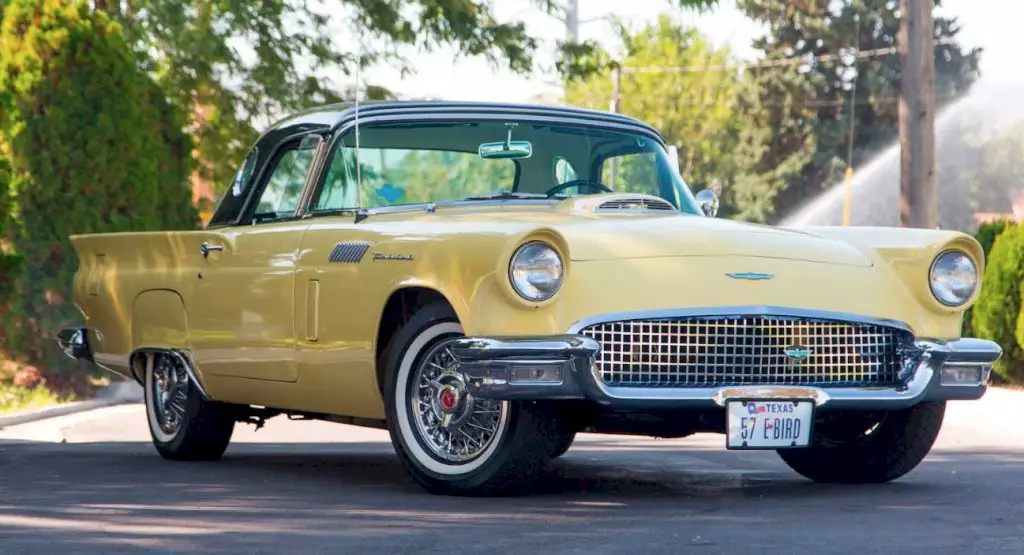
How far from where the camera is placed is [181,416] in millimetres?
10156

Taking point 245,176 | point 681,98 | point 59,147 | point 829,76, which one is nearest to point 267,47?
point 59,147

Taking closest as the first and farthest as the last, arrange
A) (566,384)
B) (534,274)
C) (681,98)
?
(566,384) → (534,274) → (681,98)

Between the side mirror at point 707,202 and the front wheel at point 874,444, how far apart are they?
53.5 inches

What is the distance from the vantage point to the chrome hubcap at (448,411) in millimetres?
7727

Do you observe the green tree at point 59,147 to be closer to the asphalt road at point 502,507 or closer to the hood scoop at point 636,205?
the asphalt road at point 502,507

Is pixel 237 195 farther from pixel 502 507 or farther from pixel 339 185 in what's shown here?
pixel 502 507

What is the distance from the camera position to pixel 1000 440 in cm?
1270

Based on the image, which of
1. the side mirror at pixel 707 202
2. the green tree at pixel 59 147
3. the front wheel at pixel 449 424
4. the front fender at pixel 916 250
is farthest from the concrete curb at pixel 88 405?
the front fender at pixel 916 250

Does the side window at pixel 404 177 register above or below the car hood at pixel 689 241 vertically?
above

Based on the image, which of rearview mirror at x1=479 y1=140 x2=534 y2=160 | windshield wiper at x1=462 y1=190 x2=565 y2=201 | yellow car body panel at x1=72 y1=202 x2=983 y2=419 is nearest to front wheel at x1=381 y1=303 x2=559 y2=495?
yellow car body panel at x1=72 y1=202 x2=983 y2=419

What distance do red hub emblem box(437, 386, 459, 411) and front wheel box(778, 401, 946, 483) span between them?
68.8 inches

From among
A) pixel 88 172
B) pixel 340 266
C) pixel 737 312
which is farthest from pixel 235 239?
pixel 88 172

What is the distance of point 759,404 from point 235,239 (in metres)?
3.12

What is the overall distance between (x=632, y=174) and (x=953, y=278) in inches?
77.7
